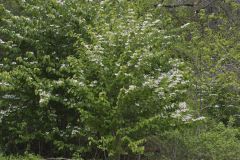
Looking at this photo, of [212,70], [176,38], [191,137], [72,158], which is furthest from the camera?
[212,70]

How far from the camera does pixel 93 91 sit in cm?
816

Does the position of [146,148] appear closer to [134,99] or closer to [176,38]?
[134,99]

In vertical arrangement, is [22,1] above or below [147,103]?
above

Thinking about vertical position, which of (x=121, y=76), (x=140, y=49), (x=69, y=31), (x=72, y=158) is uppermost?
(x=69, y=31)

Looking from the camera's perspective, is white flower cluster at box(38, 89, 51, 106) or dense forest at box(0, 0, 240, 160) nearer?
dense forest at box(0, 0, 240, 160)

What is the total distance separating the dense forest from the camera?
26.5 feet

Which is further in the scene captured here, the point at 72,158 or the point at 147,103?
the point at 72,158

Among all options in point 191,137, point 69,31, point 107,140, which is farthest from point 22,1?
point 191,137

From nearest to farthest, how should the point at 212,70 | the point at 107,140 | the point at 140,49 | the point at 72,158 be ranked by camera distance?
the point at 107,140 < the point at 140,49 < the point at 72,158 < the point at 212,70

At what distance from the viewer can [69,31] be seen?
374 inches

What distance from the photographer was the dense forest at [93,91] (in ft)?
26.5

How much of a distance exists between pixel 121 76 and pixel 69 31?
212cm

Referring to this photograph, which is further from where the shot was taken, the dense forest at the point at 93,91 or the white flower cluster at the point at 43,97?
the white flower cluster at the point at 43,97

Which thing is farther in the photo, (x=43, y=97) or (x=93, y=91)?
(x=43, y=97)
